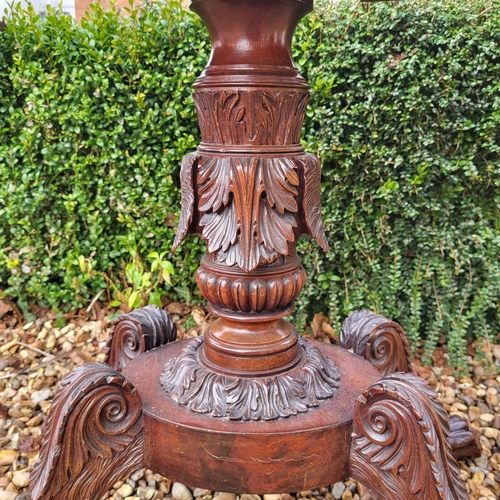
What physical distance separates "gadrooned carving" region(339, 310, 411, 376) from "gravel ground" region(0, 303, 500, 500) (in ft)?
1.71

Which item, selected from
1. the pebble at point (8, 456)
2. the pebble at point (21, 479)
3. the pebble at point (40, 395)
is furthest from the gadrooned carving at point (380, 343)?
the pebble at point (40, 395)

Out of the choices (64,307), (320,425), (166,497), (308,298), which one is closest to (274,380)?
(320,425)

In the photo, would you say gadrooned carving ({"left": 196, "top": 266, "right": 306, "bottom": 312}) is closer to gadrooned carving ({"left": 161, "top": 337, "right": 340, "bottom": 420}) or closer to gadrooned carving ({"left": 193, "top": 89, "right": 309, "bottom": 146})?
gadrooned carving ({"left": 161, "top": 337, "right": 340, "bottom": 420})

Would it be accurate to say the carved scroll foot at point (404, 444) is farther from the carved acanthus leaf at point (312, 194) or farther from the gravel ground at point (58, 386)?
the gravel ground at point (58, 386)

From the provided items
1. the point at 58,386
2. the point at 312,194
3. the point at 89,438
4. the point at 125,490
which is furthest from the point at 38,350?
the point at 312,194

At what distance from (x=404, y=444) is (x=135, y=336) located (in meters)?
0.93

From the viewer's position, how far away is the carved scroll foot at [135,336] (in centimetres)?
159

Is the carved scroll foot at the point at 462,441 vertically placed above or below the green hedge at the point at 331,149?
below

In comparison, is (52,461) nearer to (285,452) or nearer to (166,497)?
(285,452)

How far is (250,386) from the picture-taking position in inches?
49.4

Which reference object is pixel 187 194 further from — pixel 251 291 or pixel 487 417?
pixel 487 417

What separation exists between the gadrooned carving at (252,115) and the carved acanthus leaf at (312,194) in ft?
0.26

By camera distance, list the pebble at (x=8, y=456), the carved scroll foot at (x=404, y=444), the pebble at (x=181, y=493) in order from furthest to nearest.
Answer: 1. the pebble at (x=8, y=456)
2. the pebble at (x=181, y=493)
3. the carved scroll foot at (x=404, y=444)

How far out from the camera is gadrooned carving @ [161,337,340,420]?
4.00 ft
